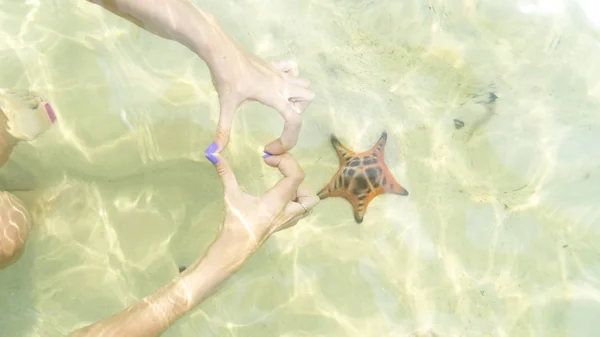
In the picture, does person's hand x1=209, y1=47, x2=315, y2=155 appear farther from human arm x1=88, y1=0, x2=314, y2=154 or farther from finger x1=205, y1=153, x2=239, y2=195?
finger x1=205, y1=153, x2=239, y2=195

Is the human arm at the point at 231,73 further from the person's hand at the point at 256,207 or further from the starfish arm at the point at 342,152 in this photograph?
the starfish arm at the point at 342,152

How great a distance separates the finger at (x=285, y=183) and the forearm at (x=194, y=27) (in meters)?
0.56

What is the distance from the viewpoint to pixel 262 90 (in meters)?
2.50

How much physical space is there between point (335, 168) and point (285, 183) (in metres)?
1.84

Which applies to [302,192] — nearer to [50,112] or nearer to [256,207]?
[256,207]

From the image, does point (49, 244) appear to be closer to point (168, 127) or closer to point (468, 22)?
point (168, 127)

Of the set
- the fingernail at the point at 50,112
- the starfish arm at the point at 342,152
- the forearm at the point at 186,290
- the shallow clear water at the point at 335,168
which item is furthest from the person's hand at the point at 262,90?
the fingernail at the point at 50,112

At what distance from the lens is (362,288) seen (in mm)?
4043

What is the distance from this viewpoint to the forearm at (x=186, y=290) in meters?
2.46

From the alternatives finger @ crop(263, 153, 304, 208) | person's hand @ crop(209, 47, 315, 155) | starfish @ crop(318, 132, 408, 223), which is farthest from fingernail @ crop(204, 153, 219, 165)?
starfish @ crop(318, 132, 408, 223)

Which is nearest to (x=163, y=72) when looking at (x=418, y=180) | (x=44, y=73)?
(x=44, y=73)

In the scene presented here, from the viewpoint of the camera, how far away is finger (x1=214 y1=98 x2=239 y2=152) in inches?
92.8

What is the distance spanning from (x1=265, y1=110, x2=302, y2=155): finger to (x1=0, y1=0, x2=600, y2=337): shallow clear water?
168cm

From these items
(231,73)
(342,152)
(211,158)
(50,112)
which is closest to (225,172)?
(211,158)
